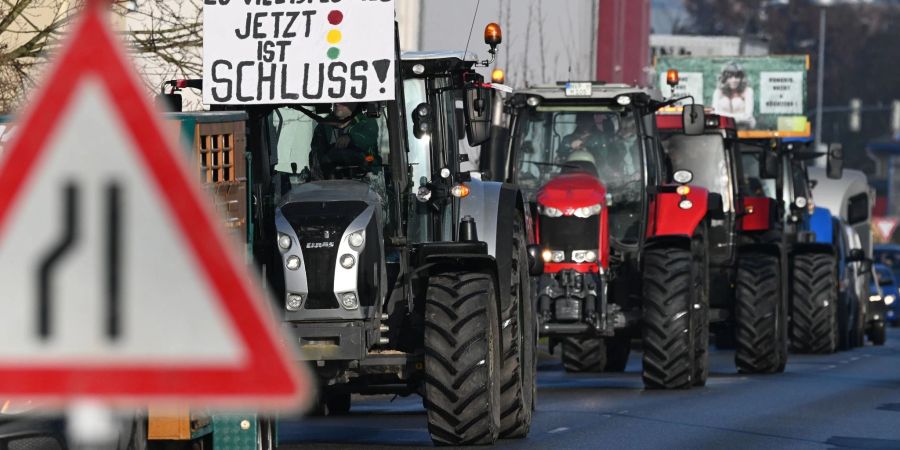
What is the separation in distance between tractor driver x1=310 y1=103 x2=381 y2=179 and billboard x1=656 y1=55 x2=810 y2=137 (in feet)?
163

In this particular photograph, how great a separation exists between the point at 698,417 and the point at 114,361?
12314mm

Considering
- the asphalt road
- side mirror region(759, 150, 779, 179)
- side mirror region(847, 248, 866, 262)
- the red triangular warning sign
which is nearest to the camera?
the red triangular warning sign

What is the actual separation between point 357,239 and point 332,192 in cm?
40

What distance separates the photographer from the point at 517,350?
13.9m

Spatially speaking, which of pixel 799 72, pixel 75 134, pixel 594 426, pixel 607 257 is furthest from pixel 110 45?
pixel 799 72

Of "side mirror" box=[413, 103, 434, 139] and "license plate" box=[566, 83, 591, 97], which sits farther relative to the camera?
"license plate" box=[566, 83, 591, 97]

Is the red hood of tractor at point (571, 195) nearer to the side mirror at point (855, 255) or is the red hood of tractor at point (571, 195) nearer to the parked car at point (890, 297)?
the side mirror at point (855, 255)

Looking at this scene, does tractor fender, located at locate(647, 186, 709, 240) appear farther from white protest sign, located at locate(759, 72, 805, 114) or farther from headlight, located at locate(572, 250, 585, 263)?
white protest sign, located at locate(759, 72, 805, 114)

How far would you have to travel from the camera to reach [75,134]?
4328mm

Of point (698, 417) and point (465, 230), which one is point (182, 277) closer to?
point (465, 230)

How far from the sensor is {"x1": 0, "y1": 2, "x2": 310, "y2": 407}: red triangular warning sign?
429cm

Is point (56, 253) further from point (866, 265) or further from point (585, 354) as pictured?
point (866, 265)

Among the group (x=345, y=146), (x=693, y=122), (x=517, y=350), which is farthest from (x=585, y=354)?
(x=345, y=146)

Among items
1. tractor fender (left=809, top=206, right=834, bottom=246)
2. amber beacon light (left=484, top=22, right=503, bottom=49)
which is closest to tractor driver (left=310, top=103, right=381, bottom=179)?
amber beacon light (left=484, top=22, right=503, bottom=49)
